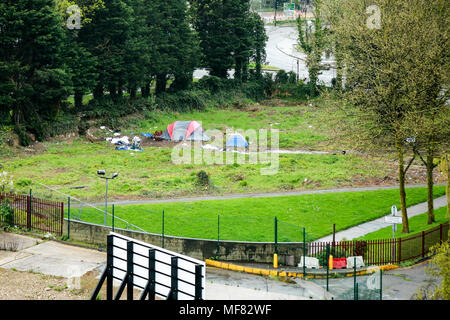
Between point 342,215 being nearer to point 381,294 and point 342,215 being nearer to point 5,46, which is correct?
point 381,294

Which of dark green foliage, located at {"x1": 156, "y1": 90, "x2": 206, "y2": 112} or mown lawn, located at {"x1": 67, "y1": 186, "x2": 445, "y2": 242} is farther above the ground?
dark green foliage, located at {"x1": 156, "y1": 90, "x2": 206, "y2": 112}

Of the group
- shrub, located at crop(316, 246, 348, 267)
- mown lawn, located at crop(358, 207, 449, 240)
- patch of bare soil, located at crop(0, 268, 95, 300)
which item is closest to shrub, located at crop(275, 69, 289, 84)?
mown lawn, located at crop(358, 207, 449, 240)

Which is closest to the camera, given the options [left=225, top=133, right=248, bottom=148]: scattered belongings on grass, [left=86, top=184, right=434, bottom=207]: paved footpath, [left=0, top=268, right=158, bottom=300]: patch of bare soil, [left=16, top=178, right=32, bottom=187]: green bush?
[left=0, top=268, right=158, bottom=300]: patch of bare soil

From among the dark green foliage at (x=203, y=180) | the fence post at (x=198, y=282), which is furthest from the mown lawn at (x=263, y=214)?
the fence post at (x=198, y=282)

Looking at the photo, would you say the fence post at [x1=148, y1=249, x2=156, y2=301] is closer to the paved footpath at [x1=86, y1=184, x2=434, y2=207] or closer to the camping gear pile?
the paved footpath at [x1=86, y1=184, x2=434, y2=207]

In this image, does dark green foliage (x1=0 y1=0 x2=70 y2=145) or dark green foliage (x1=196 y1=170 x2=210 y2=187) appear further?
dark green foliage (x1=0 y1=0 x2=70 y2=145)

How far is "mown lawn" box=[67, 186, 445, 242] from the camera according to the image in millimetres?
30469

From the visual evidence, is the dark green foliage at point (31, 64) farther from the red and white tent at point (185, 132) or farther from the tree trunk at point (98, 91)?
the red and white tent at point (185, 132)

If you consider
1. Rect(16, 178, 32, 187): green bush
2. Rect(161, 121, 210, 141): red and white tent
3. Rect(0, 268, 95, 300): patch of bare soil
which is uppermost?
Rect(161, 121, 210, 141): red and white tent

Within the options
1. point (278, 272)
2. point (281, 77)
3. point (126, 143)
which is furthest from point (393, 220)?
point (281, 77)

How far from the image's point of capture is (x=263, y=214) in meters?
34.5

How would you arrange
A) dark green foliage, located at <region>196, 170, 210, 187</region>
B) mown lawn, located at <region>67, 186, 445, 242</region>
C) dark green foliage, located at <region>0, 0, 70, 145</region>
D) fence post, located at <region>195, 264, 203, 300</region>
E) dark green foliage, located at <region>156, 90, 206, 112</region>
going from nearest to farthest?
fence post, located at <region>195, 264, 203, 300</region> → mown lawn, located at <region>67, 186, 445, 242</region> → dark green foliage, located at <region>196, 170, 210, 187</region> → dark green foliage, located at <region>0, 0, 70, 145</region> → dark green foliage, located at <region>156, 90, 206, 112</region>

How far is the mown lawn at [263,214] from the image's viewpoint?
100.0 feet

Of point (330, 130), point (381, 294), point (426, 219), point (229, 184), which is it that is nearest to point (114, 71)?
point (229, 184)
